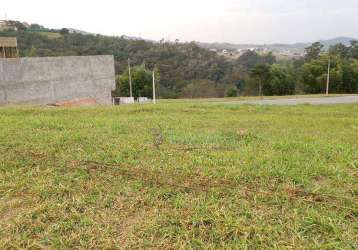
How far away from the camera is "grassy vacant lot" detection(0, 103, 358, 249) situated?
2.03m

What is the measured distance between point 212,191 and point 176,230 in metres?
0.57

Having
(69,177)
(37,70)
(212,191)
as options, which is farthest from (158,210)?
(37,70)

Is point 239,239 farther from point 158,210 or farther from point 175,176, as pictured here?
point 175,176

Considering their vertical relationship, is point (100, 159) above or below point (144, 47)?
below

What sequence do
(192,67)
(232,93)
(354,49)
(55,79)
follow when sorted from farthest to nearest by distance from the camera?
1. (192,67)
2. (354,49)
3. (232,93)
4. (55,79)

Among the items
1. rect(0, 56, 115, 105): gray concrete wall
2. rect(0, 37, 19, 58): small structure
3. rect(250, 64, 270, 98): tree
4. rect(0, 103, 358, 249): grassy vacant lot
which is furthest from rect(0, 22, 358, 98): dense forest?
rect(0, 103, 358, 249): grassy vacant lot

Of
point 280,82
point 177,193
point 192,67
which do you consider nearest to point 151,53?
point 192,67

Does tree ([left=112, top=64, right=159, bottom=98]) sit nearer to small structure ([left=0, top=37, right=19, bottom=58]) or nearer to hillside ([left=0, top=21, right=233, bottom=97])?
hillside ([left=0, top=21, right=233, bottom=97])

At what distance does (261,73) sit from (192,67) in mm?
16238

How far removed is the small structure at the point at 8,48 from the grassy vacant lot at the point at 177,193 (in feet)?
45.9

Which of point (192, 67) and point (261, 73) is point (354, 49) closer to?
point (261, 73)

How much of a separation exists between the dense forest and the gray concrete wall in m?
15.5

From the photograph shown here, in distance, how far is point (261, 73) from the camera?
1473 inches

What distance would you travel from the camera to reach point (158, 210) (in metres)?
2.33
